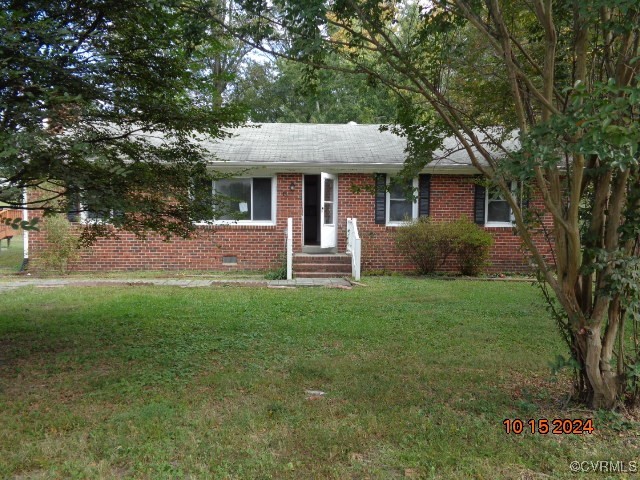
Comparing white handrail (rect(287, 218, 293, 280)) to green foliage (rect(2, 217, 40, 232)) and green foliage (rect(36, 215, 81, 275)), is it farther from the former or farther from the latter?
green foliage (rect(2, 217, 40, 232))

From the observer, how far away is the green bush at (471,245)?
11.9m

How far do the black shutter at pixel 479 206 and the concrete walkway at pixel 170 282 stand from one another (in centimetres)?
418

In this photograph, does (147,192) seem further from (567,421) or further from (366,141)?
(366,141)

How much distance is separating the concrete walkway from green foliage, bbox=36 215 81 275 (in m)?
0.91

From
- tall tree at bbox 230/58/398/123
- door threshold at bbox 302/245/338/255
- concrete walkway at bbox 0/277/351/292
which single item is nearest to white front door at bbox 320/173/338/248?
door threshold at bbox 302/245/338/255

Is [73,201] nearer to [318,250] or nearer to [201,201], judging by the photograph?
[201,201]

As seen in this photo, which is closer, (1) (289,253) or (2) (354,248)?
(1) (289,253)

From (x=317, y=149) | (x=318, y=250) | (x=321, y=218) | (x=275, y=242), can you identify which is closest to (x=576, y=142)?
(x=321, y=218)

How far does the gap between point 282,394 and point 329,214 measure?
8.93m

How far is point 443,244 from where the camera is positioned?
12.1 metres

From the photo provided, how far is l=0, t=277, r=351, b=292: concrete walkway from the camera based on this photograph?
10391mm

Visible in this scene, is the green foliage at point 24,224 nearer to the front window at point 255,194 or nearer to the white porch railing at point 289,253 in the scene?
the white porch railing at point 289,253

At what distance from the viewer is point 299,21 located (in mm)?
3666
